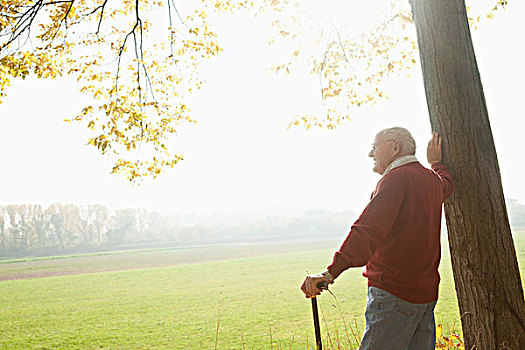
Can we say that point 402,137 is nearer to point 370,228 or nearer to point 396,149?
point 396,149

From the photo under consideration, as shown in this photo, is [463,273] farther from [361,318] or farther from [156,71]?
[361,318]

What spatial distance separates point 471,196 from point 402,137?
810 millimetres

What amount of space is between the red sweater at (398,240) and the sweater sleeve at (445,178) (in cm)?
59

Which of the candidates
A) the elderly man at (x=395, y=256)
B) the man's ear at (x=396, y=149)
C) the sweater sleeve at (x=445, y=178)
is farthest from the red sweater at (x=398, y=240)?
the sweater sleeve at (x=445, y=178)

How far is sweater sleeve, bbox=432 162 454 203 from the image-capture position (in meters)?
2.75

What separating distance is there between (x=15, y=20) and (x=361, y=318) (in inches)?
407

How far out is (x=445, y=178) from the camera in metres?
2.84

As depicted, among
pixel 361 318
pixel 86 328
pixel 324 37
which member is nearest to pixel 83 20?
pixel 324 37

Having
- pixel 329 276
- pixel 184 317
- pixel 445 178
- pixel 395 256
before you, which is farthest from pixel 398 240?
pixel 184 317

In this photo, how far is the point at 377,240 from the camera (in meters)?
2.07

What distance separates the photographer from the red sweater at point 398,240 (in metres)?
2.08

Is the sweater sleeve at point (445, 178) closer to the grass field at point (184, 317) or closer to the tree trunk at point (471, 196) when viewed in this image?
the tree trunk at point (471, 196)

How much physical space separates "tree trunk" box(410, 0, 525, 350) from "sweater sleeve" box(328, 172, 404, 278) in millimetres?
991

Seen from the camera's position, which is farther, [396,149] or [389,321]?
[396,149]
